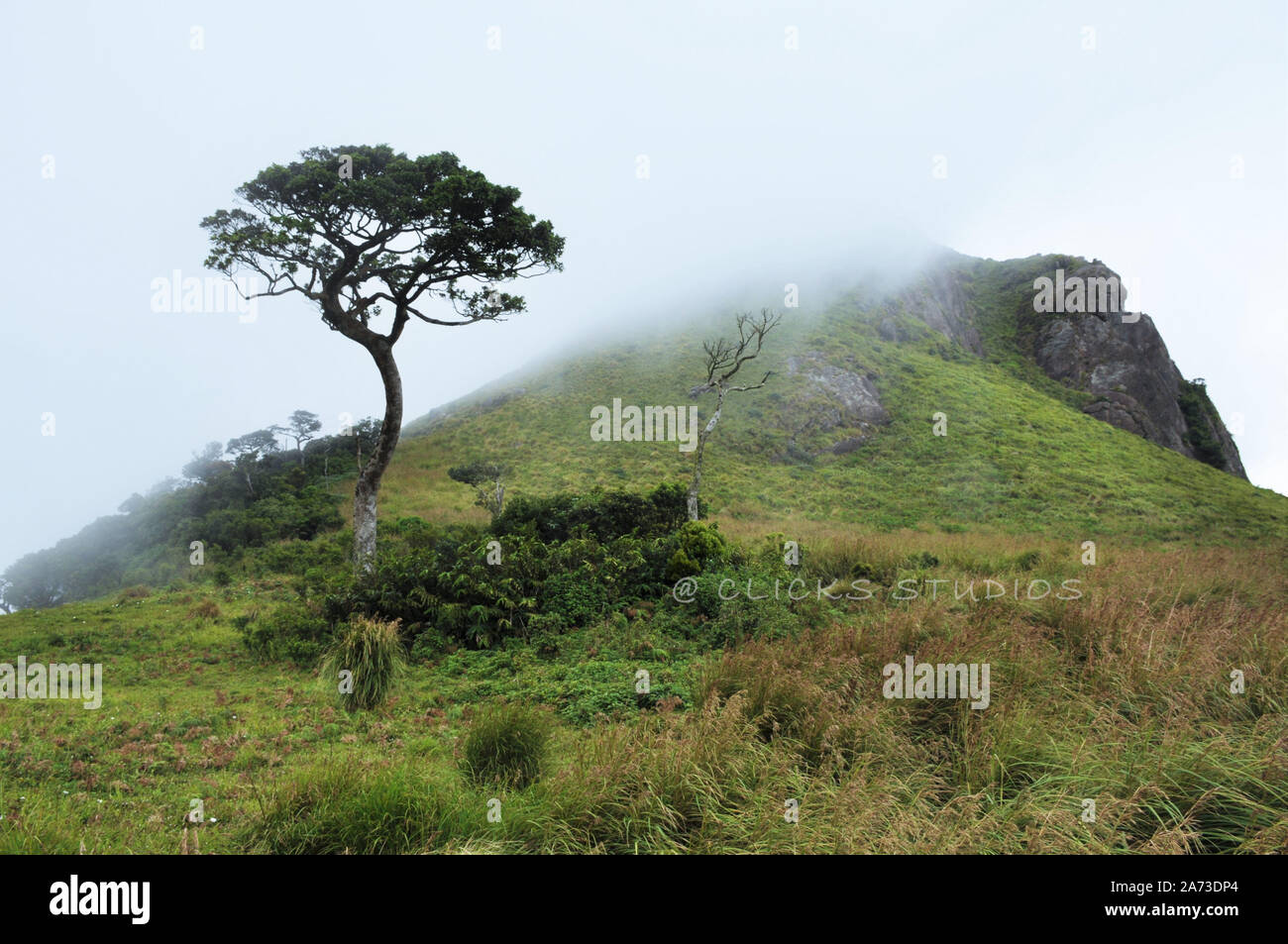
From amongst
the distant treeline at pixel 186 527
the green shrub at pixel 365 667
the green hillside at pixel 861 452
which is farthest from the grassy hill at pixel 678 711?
the green hillside at pixel 861 452

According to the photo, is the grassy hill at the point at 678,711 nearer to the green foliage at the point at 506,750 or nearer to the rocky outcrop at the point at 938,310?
the green foliage at the point at 506,750

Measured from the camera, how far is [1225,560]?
9.69 m

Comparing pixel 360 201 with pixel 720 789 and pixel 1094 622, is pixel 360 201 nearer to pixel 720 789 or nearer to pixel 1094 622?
pixel 720 789

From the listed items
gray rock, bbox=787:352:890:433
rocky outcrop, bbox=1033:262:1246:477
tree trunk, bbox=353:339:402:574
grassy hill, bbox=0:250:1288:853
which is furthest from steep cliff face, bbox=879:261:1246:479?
grassy hill, bbox=0:250:1288:853

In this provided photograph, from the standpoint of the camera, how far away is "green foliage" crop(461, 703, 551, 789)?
411cm

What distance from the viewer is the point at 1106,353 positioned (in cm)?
5716

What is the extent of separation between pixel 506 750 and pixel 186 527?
22.6 meters

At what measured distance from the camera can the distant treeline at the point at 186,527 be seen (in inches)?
747

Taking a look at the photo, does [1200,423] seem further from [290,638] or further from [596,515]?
[290,638]

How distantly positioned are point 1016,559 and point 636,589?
26.3ft

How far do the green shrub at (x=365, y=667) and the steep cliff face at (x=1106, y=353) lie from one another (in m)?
58.5

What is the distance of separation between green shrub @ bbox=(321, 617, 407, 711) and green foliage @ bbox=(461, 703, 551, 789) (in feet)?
9.73

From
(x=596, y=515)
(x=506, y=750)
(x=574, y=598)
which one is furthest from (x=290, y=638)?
(x=506, y=750)

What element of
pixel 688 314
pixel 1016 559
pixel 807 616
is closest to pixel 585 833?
pixel 807 616
